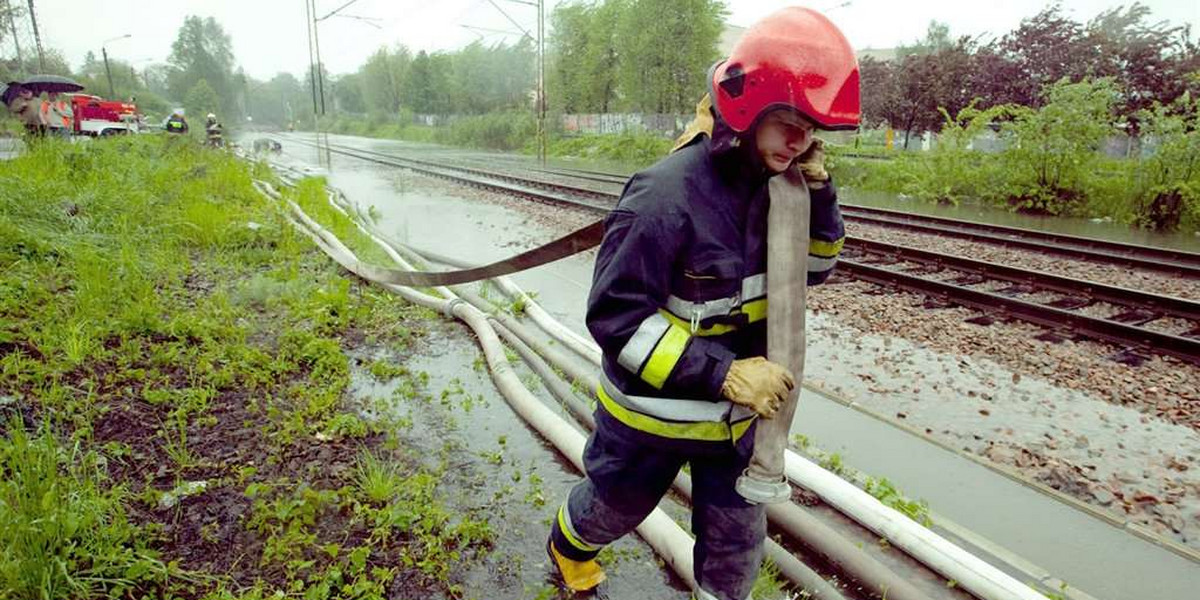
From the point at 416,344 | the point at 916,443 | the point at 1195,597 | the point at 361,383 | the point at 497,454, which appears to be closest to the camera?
the point at 1195,597

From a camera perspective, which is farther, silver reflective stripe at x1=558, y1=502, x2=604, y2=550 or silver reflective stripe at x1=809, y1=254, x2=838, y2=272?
silver reflective stripe at x1=558, y1=502, x2=604, y2=550

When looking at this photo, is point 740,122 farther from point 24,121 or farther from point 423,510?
point 24,121

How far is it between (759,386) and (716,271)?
12.0 inches

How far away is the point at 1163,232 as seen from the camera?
1378 centimetres

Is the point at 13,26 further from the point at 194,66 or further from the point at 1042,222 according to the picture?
the point at 194,66

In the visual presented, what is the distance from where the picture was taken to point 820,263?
1.95 m

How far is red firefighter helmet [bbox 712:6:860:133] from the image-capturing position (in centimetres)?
150

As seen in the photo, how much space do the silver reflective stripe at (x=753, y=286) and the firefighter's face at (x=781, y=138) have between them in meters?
0.29

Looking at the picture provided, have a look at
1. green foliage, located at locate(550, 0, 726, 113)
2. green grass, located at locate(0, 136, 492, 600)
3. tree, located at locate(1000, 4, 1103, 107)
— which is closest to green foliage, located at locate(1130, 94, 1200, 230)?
tree, located at locate(1000, 4, 1103, 107)

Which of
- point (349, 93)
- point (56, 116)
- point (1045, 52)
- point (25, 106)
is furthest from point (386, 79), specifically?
point (1045, 52)

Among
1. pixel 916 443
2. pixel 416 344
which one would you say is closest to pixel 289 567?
pixel 416 344

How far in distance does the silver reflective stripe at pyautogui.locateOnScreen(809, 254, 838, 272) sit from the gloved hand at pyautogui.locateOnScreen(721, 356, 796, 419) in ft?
1.56

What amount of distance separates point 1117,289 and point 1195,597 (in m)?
5.71

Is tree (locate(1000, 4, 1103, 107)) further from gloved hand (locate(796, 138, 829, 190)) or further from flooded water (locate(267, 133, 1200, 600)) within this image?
gloved hand (locate(796, 138, 829, 190))
